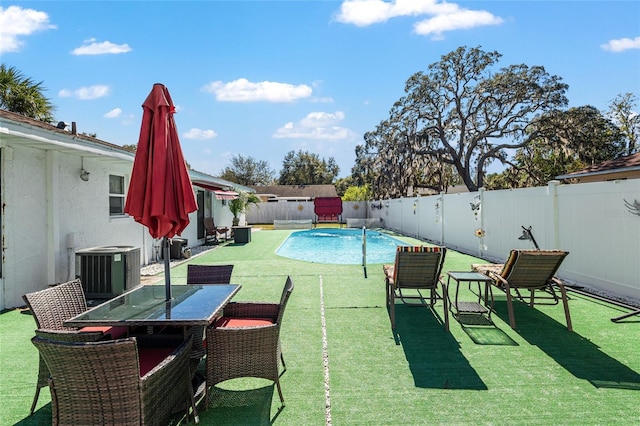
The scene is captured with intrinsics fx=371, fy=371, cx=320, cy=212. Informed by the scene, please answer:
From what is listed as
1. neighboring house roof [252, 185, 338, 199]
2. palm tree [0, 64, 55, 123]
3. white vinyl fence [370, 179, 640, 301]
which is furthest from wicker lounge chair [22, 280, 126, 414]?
neighboring house roof [252, 185, 338, 199]

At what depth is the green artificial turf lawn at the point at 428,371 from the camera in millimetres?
2904

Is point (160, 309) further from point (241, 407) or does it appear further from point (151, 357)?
point (241, 407)

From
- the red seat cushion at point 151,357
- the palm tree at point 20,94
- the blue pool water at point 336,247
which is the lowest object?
the blue pool water at point 336,247

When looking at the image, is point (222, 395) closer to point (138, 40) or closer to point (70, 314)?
point (70, 314)

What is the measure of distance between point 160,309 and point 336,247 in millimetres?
14290

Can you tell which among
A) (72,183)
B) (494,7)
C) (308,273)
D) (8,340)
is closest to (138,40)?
(72,183)

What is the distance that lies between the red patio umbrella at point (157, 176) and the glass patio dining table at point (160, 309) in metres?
0.68

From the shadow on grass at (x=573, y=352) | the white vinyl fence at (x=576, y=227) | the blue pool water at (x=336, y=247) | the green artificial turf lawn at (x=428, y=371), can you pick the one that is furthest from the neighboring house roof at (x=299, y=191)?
the shadow on grass at (x=573, y=352)

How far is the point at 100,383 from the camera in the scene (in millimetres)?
2281

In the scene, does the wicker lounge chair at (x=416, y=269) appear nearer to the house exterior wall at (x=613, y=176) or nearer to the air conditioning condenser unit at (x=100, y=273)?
the air conditioning condenser unit at (x=100, y=273)

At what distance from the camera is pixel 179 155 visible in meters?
3.63

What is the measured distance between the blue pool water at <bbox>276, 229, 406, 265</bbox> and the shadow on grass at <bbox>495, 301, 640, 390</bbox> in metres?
6.66

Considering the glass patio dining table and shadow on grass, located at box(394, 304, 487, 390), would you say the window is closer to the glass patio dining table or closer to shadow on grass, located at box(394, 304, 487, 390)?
the glass patio dining table

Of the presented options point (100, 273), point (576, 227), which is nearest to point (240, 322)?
point (100, 273)
